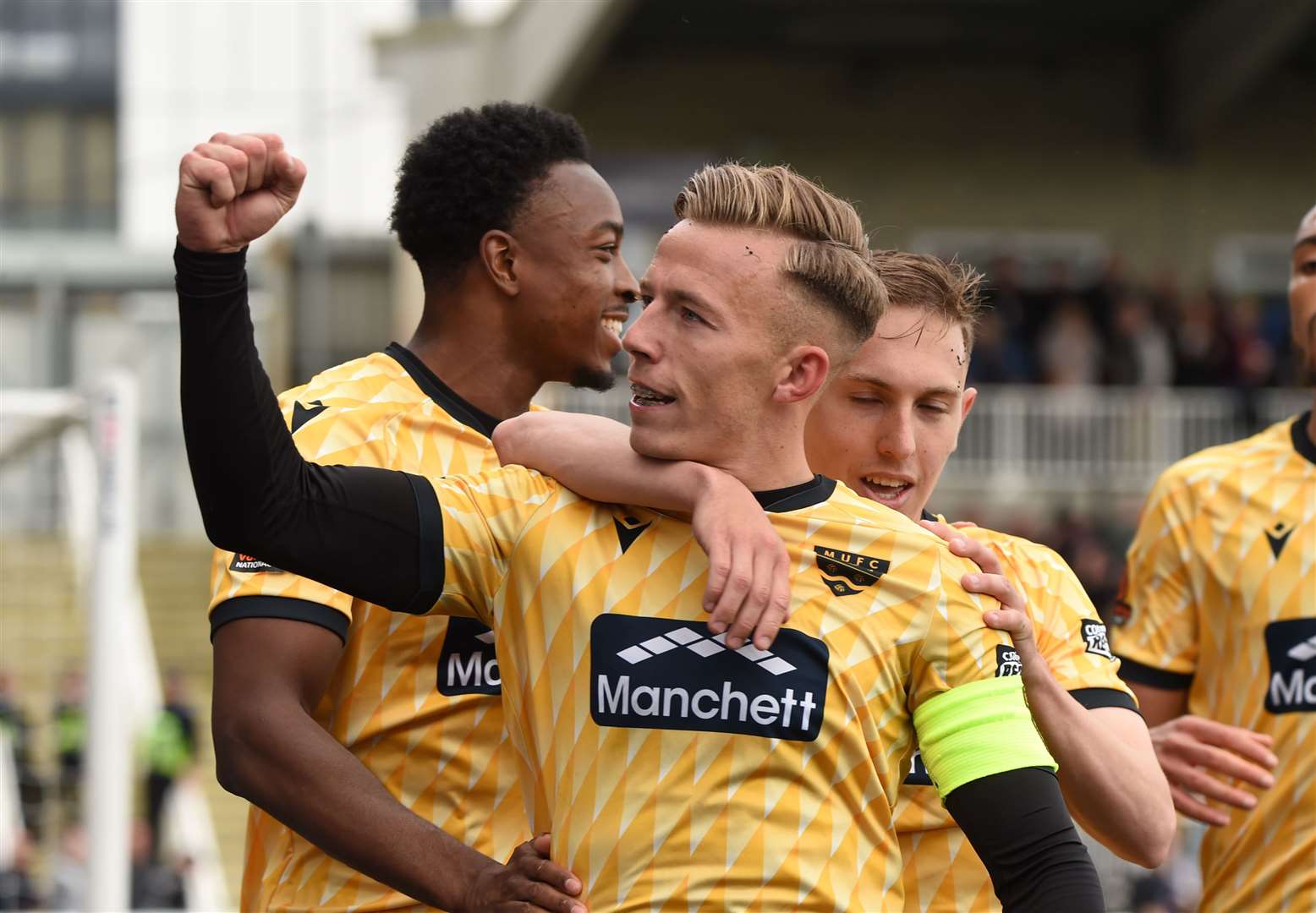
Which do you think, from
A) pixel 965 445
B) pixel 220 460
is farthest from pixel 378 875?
pixel 965 445

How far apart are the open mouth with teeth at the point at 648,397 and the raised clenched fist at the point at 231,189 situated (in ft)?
1.77

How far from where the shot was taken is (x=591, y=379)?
3.65 m

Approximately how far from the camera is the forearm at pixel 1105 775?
2637 mm

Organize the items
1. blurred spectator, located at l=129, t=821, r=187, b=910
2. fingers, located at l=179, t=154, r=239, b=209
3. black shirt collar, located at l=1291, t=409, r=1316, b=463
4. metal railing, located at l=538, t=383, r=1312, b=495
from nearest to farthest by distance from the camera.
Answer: fingers, located at l=179, t=154, r=239, b=209 → black shirt collar, located at l=1291, t=409, r=1316, b=463 → blurred spectator, located at l=129, t=821, r=187, b=910 → metal railing, located at l=538, t=383, r=1312, b=495

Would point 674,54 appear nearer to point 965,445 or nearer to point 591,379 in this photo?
point 965,445

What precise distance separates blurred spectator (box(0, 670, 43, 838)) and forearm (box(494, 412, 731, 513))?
12.0 meters

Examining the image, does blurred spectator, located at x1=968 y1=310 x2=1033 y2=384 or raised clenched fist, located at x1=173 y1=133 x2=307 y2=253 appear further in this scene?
blurred spectator, located at x1=968 y1=310 x2=1033 y2=384

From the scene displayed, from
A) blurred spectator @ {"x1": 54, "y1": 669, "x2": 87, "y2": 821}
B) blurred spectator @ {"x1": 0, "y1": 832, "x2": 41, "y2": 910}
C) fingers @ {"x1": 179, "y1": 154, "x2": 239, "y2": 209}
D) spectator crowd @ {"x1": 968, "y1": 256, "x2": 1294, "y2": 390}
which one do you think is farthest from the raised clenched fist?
spectator crowd @ {"x1": 968, "y1": 256, "x2": 1294, "y2": 390}

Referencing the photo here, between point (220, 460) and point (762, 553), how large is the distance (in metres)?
0.70

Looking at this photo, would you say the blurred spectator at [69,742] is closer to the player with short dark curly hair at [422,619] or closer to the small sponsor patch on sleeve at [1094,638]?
the player with short dark curly hair at [422,619]

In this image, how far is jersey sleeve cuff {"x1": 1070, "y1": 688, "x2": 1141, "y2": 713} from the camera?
112 inches

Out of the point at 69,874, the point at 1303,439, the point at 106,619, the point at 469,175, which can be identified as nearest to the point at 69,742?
the point at 69,874

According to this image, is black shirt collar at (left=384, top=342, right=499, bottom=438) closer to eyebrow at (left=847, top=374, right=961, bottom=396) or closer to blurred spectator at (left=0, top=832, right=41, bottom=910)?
eyebrow at (left=847, top=374, right=961, bottom=396)

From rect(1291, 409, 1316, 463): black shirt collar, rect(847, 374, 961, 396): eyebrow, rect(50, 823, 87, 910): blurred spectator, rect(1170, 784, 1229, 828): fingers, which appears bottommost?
rect(50, 823, 87, 910): blurred spectator
